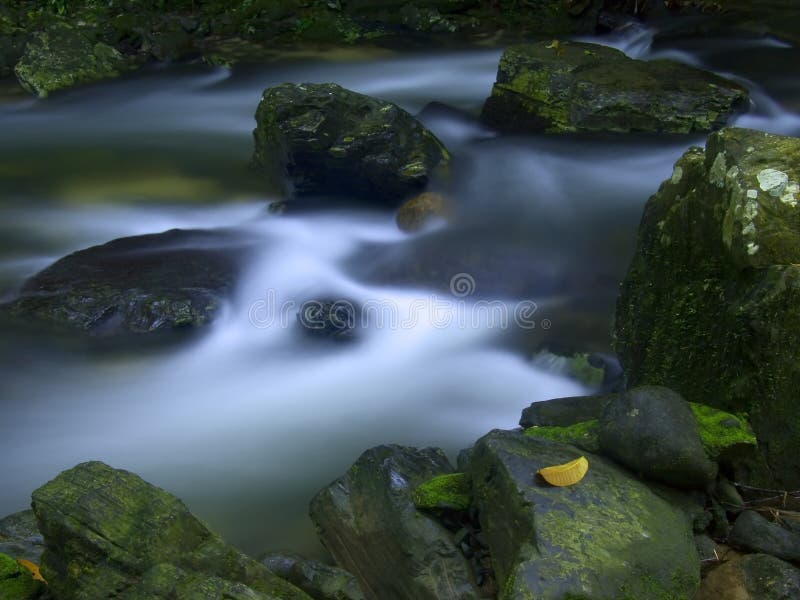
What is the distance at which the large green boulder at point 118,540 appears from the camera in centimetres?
256

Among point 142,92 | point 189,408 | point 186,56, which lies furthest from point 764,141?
point 186,56

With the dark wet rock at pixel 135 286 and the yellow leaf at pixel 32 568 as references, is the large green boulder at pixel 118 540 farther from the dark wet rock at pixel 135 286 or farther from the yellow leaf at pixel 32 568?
the dark wet rock at pixel 135 286

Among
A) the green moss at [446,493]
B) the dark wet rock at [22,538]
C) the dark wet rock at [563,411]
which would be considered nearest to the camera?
the green moss at [446,493]

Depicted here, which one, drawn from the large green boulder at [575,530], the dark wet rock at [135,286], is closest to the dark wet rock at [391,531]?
the large green boulder at [575,530]

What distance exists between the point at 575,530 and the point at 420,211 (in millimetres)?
5105

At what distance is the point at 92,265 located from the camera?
22.0ft

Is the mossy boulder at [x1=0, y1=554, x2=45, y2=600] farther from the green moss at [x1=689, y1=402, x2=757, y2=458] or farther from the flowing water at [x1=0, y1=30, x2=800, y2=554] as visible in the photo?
the green moss at [x1=689, y1=402, x2=757, y2=458]

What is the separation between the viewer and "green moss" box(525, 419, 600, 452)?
3264 millimetres

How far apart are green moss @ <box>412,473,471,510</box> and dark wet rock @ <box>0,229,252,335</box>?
10.9 ft

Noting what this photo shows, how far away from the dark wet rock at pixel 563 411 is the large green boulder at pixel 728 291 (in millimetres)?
225

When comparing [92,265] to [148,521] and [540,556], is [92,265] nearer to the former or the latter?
[148,521]

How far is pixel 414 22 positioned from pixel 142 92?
4210 mm

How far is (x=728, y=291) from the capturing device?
3.64 m

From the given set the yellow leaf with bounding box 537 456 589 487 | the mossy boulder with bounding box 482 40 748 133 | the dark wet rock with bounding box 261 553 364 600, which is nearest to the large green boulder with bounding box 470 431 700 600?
the yellow leaf with bounding box 537 456 589 487
